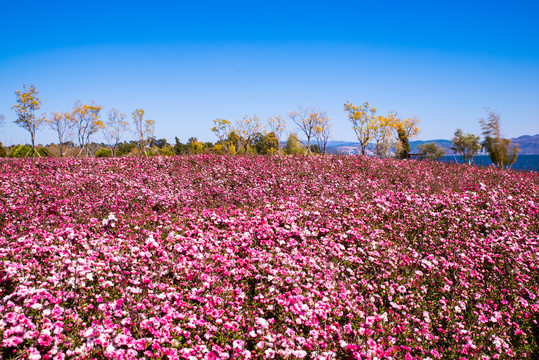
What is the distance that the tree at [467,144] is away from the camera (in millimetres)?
81062

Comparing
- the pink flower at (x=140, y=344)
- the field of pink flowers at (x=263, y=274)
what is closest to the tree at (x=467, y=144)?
the field of pink flowers at (x=263, y=274)

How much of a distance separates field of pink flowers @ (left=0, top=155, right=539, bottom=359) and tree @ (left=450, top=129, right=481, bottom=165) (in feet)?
285

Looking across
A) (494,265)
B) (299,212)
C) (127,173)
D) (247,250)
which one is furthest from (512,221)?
(127,173)

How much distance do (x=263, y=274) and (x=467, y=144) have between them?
95.1 meters

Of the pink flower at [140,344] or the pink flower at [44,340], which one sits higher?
the pink flower at [44,340]

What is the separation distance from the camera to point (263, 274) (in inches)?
183

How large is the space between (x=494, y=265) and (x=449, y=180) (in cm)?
614

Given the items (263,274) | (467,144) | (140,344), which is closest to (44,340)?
(140,344)

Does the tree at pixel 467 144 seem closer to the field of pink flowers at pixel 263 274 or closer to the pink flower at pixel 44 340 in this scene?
the field of pink flowers at pixel 263 274

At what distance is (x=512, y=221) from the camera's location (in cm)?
753

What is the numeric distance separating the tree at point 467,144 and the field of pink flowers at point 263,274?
8687 cm

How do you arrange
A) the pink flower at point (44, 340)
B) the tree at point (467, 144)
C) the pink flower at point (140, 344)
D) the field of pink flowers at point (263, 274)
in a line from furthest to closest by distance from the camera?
the tree at point (467, 144) < the field of pink flowers at point (263, 274) < the pink flower at point (140, 344) < the pink flower at point (44, 340)

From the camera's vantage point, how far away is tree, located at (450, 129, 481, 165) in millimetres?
81062

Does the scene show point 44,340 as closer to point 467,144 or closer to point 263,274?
point 263,274
